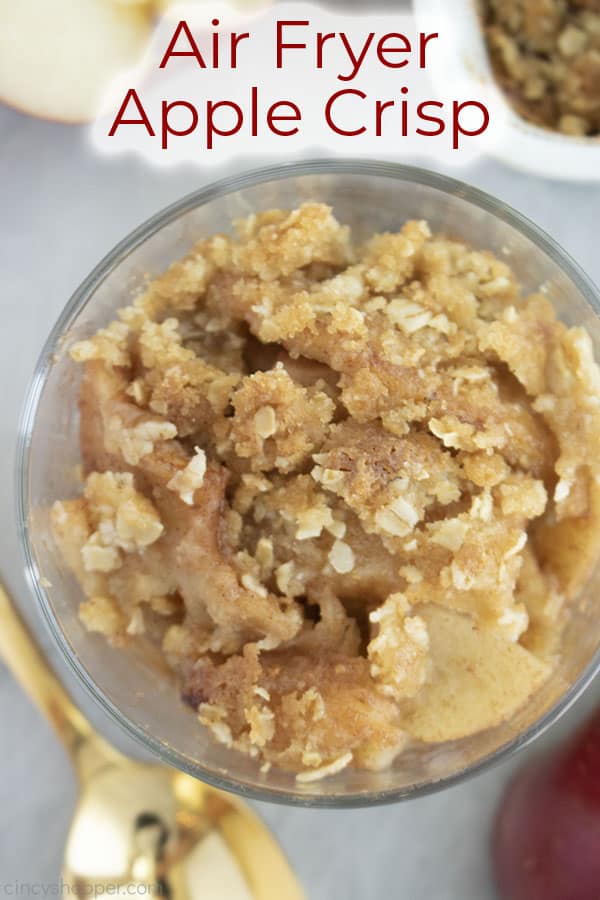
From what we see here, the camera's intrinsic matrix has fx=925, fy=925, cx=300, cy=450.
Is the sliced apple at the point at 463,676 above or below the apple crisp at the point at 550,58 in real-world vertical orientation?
below

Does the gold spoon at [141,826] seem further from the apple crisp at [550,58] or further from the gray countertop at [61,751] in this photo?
the apple crisp at [550,58]

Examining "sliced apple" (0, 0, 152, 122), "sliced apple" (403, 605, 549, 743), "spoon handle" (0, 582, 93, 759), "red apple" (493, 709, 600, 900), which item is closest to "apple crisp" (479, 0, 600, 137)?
"sliced apple" (0, 0, 152, 122)

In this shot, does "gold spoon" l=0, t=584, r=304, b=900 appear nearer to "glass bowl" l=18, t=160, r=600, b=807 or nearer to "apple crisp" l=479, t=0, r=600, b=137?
"glass bowl" l=18, t=160, r=600, b=807

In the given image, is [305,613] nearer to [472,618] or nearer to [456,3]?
[472,618]

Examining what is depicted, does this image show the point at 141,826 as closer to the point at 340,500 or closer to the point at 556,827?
the point at 556,827

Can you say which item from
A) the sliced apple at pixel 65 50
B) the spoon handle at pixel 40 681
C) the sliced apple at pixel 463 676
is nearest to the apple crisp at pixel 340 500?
the sliced apple at pixel 463 676

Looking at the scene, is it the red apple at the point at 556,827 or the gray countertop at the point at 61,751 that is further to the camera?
the gray countertop at the point at 61,751

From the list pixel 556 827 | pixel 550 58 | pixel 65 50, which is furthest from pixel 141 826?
pixel 550 58
